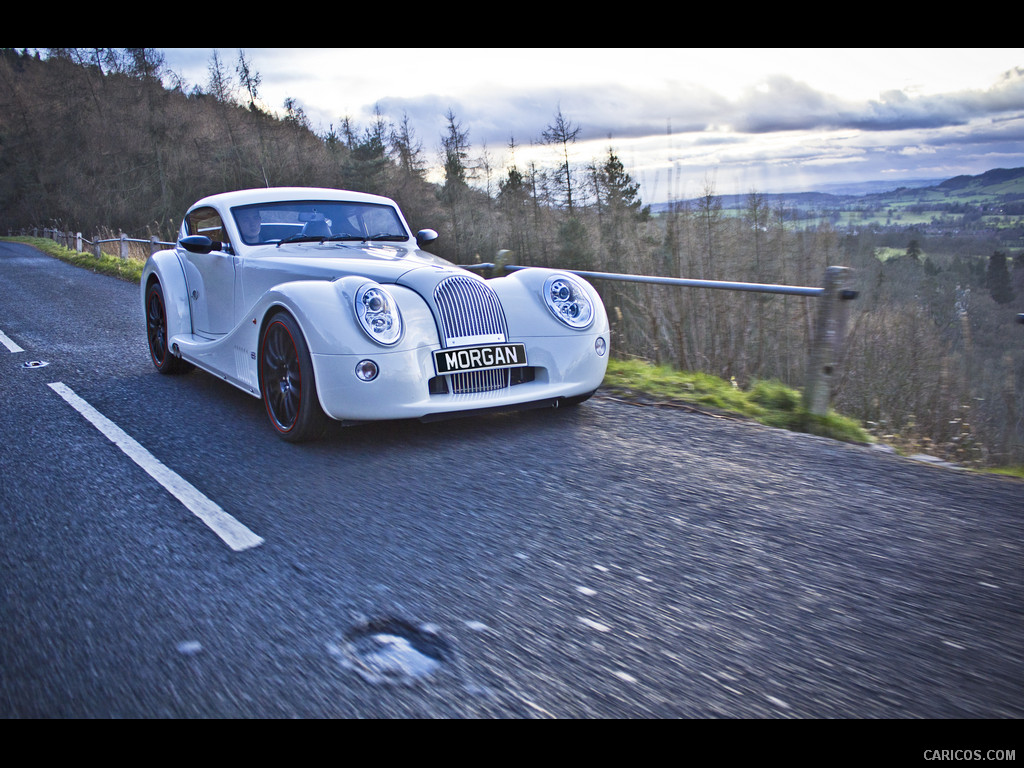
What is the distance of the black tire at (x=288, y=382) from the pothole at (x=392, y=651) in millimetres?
2160

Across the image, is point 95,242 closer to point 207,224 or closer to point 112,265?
point 112,265

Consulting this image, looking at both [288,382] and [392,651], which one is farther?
[288,382]

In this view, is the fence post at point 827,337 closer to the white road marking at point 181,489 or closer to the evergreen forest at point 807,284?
the evergreen forest at point 807,284

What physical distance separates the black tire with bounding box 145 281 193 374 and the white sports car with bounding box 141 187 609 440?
0.40 m

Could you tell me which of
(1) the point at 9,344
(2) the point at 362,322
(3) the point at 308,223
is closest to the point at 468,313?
(2) the point at 362,322

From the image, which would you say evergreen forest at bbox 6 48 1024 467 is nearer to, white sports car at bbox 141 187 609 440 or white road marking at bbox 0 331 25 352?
white sports car at bbox 141 187 609 440

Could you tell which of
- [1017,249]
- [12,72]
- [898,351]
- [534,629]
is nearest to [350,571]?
[534,629]

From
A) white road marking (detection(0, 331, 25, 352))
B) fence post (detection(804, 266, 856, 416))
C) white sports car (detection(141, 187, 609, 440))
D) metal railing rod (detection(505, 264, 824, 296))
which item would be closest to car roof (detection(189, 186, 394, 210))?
white sports car (detection(141, 187, 609, 440))

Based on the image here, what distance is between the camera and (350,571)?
2.73 metres

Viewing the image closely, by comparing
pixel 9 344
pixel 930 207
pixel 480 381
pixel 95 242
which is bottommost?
pixel 480 381

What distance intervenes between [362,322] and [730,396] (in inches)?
119

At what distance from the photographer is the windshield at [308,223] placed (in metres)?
5.68

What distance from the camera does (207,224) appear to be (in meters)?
6.21
